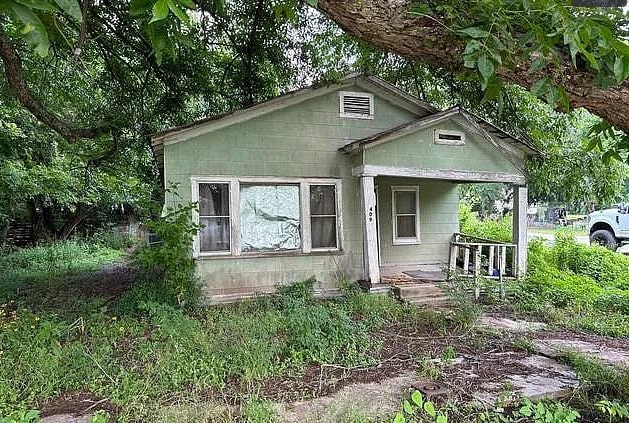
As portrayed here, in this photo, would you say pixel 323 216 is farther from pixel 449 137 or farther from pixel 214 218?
pixel 449 137

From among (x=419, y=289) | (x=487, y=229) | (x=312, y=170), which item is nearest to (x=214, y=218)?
(x=312, y=170)

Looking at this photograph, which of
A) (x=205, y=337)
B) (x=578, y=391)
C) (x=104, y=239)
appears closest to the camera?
(x=578, y=391)

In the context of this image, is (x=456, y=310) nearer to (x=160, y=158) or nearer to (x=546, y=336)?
(x=546, y=336)

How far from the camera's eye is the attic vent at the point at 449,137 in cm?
773

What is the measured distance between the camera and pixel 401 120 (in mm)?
8422

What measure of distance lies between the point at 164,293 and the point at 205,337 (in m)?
1.89

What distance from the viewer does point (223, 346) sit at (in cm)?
458

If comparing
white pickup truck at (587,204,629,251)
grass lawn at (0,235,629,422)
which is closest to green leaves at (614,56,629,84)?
grass lawn at (0,235,629,422)

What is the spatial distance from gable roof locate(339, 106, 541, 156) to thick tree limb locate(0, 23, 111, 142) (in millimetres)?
4421

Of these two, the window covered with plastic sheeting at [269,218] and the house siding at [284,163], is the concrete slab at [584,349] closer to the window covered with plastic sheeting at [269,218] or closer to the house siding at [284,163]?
the house siding at [284,163]

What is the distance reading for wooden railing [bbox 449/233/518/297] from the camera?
317 inches

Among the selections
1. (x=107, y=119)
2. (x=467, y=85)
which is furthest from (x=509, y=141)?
(x=107, y=119)

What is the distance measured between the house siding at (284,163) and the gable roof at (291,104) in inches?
3.9

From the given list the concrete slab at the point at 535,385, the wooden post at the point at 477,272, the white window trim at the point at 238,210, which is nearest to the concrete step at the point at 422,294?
the wooden post at the point at 477,272
